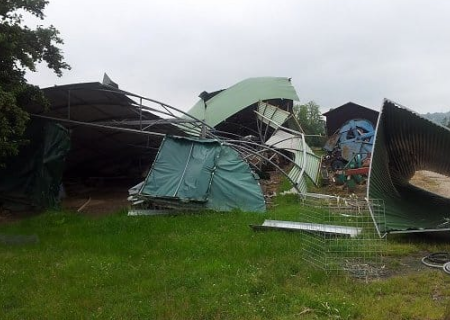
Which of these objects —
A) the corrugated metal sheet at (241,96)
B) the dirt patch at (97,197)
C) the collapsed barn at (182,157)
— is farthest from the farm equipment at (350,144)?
the dirt patch at (97,197)

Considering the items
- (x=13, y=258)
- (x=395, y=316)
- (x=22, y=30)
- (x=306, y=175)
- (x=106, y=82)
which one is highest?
(x=22, y=30)

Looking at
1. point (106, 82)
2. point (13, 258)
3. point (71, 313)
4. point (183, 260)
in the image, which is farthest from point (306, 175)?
point (71, 313)

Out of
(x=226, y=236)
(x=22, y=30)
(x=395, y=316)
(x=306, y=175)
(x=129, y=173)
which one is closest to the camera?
(x=395, y=316)

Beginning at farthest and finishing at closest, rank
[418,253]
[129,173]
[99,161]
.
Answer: [129,173] < [99,161] < [418,253]

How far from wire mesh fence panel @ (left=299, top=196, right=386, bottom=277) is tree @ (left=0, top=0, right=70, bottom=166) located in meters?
6.01

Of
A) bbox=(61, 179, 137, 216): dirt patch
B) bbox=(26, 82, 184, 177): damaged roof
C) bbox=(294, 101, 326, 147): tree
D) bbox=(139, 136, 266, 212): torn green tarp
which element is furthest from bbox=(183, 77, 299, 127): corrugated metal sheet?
bbox=(294, 101, 326, 147): tree

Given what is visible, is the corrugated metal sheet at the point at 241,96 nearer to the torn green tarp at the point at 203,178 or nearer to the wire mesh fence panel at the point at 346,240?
the torn green tarp at the point at 203,178

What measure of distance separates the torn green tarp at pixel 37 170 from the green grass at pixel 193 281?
373cm

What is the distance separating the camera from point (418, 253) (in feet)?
25.1

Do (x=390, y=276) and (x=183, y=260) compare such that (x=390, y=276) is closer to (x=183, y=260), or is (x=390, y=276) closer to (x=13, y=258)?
(x=183, y=260)

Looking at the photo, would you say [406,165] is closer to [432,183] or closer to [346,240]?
[346,240]

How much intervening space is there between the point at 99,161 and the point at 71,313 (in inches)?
540

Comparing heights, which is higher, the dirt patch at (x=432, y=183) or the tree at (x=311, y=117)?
the tree at (x=311, y=117)

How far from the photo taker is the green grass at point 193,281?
5.05 m
